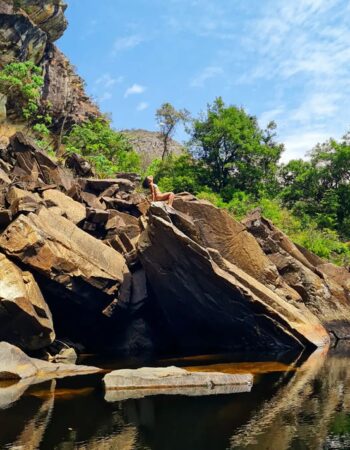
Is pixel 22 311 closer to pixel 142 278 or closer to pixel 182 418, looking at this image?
pixel 142 278

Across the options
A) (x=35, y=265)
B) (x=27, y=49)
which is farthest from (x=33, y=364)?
(x=27, y=49)

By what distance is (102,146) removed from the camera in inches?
2229

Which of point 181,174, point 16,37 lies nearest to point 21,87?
point 16,37

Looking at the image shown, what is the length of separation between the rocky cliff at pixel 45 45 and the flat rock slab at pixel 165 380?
4096cm

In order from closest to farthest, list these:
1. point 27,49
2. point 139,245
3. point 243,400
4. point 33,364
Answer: point 243,400 → point 33,364 → point 139,245 → point 27,49

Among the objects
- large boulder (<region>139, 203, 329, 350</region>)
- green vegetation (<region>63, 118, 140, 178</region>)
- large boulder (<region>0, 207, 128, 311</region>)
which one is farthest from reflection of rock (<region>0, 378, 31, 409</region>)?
green vegetation (<region>63, 118, 140, 178</region>)

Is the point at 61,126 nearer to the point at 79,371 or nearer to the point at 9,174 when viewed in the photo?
the point at 9,174

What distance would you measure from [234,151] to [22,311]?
138 feet

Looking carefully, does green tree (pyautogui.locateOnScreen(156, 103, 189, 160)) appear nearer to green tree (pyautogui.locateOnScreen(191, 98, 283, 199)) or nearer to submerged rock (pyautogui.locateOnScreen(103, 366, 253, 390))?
green tree (pyautogui.locateOnScreen(191, 98, 283, 199))

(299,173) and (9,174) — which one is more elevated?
(299,173)

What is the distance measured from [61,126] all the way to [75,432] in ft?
162

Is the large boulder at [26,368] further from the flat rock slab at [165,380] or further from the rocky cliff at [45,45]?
the rocky cliff at [45,45]

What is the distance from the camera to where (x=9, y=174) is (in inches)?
1236

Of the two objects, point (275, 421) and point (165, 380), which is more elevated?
point (165, 380)
